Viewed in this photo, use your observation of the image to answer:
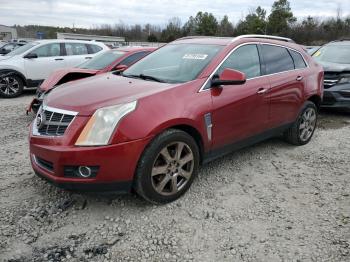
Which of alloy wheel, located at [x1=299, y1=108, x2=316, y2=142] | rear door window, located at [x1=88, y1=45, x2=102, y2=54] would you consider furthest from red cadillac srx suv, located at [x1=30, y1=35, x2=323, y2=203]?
A: rear door window, located at [x1=88, y1=45, x2=102, y2=54]

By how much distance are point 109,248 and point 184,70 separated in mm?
2069

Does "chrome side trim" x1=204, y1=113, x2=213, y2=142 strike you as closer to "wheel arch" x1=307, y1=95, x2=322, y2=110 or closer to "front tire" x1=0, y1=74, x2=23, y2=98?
"wheel arch" x1=307, y1=95, x2=322, y2=110

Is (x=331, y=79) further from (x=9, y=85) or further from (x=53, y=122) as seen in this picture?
(x=9, y=85)

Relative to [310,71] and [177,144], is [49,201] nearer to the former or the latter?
[177,144]

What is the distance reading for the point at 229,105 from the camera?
12.8ft

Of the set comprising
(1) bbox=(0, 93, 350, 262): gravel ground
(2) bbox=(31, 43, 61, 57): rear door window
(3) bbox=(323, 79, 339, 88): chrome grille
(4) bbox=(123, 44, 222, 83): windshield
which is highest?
(2) bbox=(31, 43, 61, 57): rear door window

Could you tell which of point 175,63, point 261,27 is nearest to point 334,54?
point 175,63

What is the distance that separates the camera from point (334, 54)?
838 cm

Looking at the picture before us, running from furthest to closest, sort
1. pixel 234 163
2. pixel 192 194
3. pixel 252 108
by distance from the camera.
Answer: pixel 234 163, pixel 252 108, pixel 192 194

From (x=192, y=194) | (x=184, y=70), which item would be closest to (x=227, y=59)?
(x=184, y=70)

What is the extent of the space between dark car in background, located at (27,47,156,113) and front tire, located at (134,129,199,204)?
357cm

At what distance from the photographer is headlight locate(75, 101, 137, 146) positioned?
3.02 meters

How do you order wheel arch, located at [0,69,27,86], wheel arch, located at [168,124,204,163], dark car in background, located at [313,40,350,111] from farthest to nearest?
1. wheel arch, located at [0,69,27,86]
2. dark car in background, located at [313,40,350,111]
3. wheel arch, located at [168,124,204,163]

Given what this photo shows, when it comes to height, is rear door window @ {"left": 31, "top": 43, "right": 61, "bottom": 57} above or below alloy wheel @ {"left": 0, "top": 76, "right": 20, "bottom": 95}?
above
